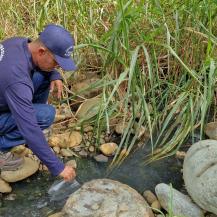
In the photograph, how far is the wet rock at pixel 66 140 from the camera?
3.11 m

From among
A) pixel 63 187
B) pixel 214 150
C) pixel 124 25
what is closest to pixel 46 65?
pixel 124 25

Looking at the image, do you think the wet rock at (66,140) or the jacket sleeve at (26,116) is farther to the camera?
the wet rock at (66,140)

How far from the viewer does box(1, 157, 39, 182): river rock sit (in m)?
2.82

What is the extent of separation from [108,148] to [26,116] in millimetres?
1007

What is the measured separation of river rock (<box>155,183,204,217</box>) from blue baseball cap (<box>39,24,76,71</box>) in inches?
35.5

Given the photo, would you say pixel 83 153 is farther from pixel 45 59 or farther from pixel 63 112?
pixel 45 59

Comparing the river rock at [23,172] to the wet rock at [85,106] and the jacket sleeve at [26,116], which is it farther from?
the jacket sleeve at [26,116]

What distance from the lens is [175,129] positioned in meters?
3.10

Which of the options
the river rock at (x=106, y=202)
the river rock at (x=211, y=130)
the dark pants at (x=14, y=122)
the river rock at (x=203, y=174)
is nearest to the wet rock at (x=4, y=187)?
the dark pants at (x=14, y=122)

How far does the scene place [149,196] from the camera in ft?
9.12

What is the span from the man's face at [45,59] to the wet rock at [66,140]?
827 mm

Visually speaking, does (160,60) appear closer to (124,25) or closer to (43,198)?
(124,25)

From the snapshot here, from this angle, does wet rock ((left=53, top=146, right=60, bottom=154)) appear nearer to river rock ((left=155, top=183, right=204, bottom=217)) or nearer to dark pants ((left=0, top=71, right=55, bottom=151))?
dark pants ((left=0, top=71, right=55, bottom=151))

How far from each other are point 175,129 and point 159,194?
59 cm
